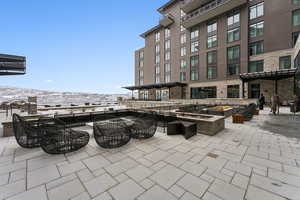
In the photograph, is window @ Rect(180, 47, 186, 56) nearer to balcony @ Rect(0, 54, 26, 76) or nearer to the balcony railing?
the balcony railing

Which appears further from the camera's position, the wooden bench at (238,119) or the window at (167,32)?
the window at (167,32)

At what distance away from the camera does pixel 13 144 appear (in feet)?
12.8

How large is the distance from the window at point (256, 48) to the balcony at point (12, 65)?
2795 centimetres

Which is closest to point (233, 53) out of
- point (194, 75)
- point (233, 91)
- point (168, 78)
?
point (233, 91)

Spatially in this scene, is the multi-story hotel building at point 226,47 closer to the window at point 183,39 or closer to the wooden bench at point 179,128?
the window at point 183,39

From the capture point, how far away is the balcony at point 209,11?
19727 mm

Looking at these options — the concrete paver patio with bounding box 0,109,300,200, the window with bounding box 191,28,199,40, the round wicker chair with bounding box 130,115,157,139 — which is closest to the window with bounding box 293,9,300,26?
the window with bounding box 191,28,199,40

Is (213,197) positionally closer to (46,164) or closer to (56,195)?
(56,195)

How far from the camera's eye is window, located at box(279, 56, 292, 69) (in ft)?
52.9

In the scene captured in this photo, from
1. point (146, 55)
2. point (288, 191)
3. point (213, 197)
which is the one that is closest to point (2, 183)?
point (213, 197)

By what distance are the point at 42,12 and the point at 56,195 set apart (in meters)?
10.9

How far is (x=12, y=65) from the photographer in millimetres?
11141

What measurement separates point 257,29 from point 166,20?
17.3 metres

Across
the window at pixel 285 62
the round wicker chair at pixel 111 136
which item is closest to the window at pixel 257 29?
the window at pixel 285 62
